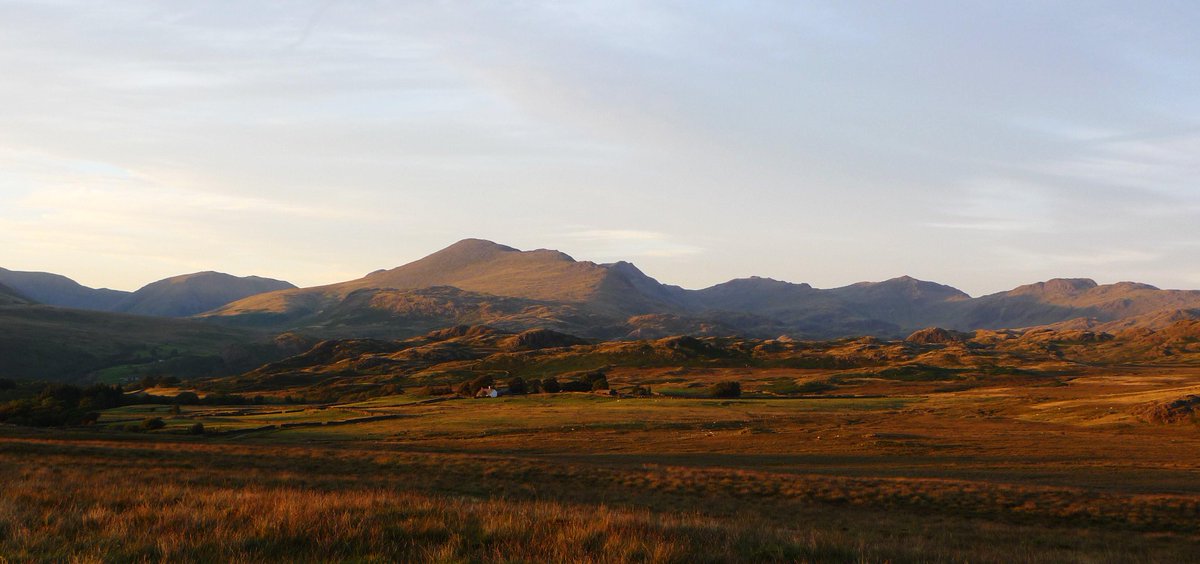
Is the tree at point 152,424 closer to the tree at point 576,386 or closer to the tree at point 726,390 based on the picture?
the tree at point 576,386

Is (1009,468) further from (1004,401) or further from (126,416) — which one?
(126,416)

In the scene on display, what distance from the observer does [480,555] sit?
10.1 m

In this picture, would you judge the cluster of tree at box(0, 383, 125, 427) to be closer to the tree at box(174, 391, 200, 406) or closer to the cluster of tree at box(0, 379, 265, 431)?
the cluster of tree at box(0, 379, 265, 431)

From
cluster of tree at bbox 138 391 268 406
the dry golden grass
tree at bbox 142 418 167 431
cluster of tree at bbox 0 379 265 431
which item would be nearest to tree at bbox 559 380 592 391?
cluster of tree at bbox 138 391 268 406

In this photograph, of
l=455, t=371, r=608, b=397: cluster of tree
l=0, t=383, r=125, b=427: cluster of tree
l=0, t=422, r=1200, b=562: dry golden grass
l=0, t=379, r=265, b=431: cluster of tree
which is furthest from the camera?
l=455, t=371, r=608, b=397: cluster of tree

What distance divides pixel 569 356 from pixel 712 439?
12215 centimetres

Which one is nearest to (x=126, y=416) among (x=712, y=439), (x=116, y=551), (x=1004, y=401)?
(x=712, y=439)

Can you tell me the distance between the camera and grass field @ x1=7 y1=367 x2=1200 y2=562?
429 inches

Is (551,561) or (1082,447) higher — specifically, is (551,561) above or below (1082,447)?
above

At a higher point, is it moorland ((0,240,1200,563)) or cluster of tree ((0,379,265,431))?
moorland ((0,240,1200,563))

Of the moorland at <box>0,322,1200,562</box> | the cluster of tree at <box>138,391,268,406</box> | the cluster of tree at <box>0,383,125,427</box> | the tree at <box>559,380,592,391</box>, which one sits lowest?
the cluster of tree at <box>138,391,268,406</box>

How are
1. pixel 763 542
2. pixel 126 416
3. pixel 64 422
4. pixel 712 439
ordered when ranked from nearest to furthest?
pixel 763 542 → pixel 712 439 → pixel 64 422 → pixel 126 416

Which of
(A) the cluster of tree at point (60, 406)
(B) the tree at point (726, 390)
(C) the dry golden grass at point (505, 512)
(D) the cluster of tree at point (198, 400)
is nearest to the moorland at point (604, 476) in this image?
(C) the dry golden grass at point (505, 512)

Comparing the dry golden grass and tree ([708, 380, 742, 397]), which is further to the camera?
tree ([708, 380, 742, 397])
